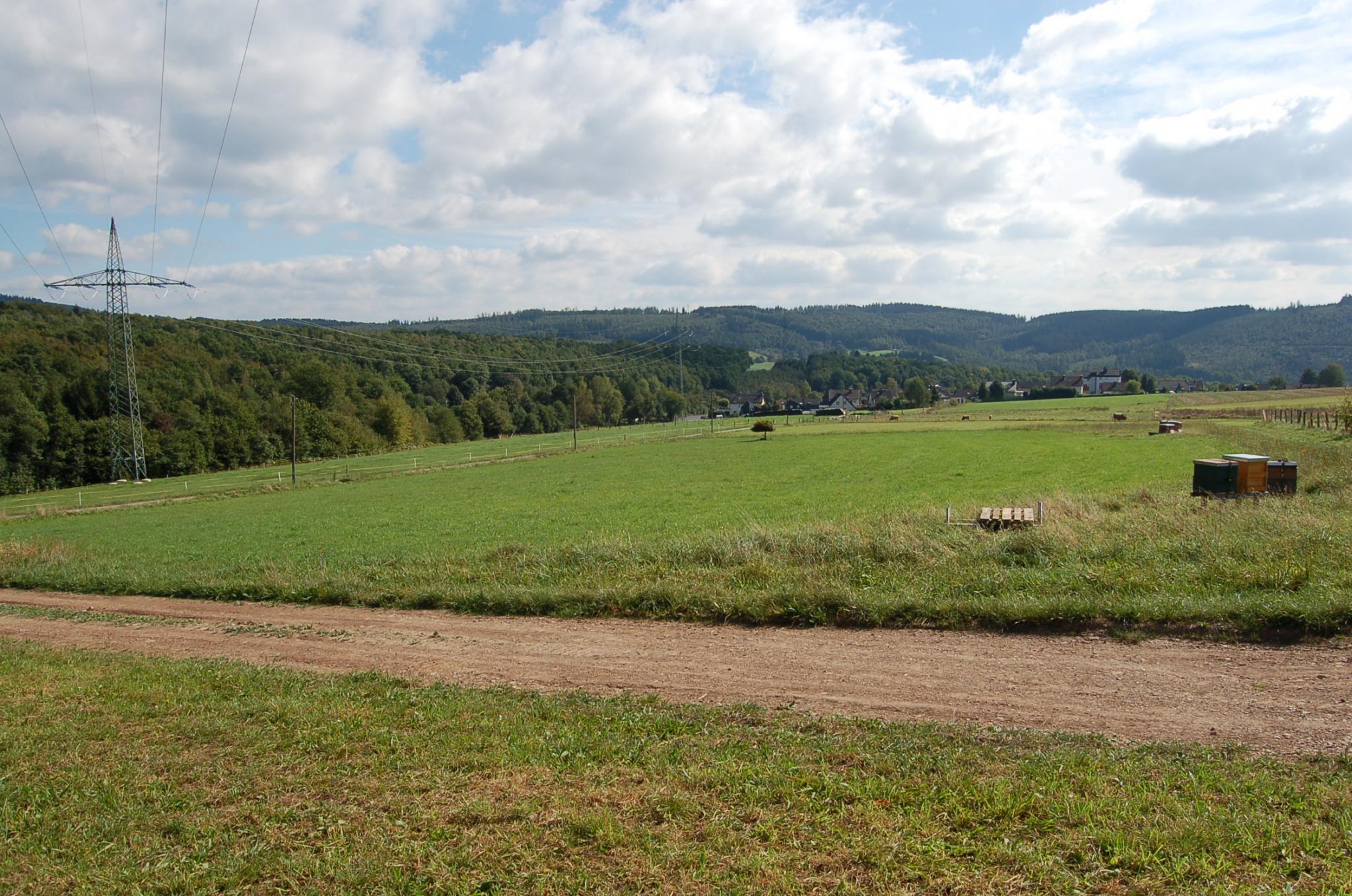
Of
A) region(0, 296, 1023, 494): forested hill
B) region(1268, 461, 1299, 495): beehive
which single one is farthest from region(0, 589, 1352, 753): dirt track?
region(0, 296, 1023, 494): forested hill

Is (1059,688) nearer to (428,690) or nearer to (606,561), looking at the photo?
(428,690)

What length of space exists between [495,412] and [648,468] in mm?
79149

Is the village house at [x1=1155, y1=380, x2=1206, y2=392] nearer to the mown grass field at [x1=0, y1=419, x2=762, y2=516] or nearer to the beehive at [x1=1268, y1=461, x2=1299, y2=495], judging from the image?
the mown grass field at [x1=0, y1=419, x2=762, y2=516]

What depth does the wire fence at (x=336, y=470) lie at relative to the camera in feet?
179

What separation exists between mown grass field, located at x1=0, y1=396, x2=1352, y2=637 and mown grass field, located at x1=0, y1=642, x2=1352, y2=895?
14.1ft

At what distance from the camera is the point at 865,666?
9.02 meters

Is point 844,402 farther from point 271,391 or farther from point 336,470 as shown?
point 336,470

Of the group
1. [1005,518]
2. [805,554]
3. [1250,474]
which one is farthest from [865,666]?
[1250,474]

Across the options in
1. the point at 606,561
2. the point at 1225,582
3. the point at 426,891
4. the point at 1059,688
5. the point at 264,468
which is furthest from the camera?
the point at 264,468

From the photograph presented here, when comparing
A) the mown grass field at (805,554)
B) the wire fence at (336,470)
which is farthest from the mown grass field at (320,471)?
the mown grass field at (805,554)

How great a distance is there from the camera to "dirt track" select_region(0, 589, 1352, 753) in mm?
7230

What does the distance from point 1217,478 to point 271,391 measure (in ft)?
359


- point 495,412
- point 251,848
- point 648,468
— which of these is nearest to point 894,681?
point 251,848

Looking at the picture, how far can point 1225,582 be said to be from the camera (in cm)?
1075
